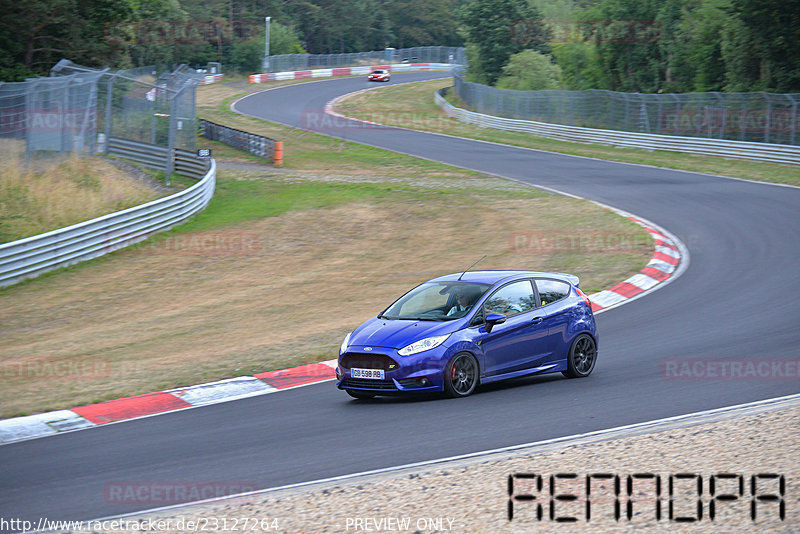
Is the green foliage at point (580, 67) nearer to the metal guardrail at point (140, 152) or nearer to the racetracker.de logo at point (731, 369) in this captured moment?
the metal guardrail at point (140, 152)

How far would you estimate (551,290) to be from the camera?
11.7m

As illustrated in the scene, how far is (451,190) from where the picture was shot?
30688 mm

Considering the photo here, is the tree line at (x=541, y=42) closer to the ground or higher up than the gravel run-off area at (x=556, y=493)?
higher up

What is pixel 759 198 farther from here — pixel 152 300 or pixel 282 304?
pixel 152 300

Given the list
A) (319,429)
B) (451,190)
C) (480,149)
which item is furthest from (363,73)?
(319,429)

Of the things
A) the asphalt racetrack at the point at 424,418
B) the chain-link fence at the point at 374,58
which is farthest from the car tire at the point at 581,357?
the chain-link fence at the point at 374,58

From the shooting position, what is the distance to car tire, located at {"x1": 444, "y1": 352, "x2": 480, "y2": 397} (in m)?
10.3

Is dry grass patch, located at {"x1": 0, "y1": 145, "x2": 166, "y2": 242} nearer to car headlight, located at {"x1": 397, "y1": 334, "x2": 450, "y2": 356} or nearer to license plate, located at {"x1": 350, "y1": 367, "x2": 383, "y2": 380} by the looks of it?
license plate, located at {"x1": 350, "y1": 367, "x2": 383, "y2": 380}

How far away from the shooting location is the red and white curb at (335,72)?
92375 millimetres

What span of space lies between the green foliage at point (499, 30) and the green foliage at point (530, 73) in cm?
399

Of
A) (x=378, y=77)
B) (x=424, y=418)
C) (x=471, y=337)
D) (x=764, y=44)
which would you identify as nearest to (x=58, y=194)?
(x=471, y=337)

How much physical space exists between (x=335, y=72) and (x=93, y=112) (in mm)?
74458

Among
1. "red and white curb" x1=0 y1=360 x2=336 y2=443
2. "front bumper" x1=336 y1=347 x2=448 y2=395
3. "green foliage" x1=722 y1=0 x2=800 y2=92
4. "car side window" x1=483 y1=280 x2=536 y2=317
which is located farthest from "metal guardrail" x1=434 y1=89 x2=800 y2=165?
"front bumper" x1=336 y1=347 x2=448 y2=395

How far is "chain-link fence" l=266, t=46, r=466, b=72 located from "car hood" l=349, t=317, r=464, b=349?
9245cm
